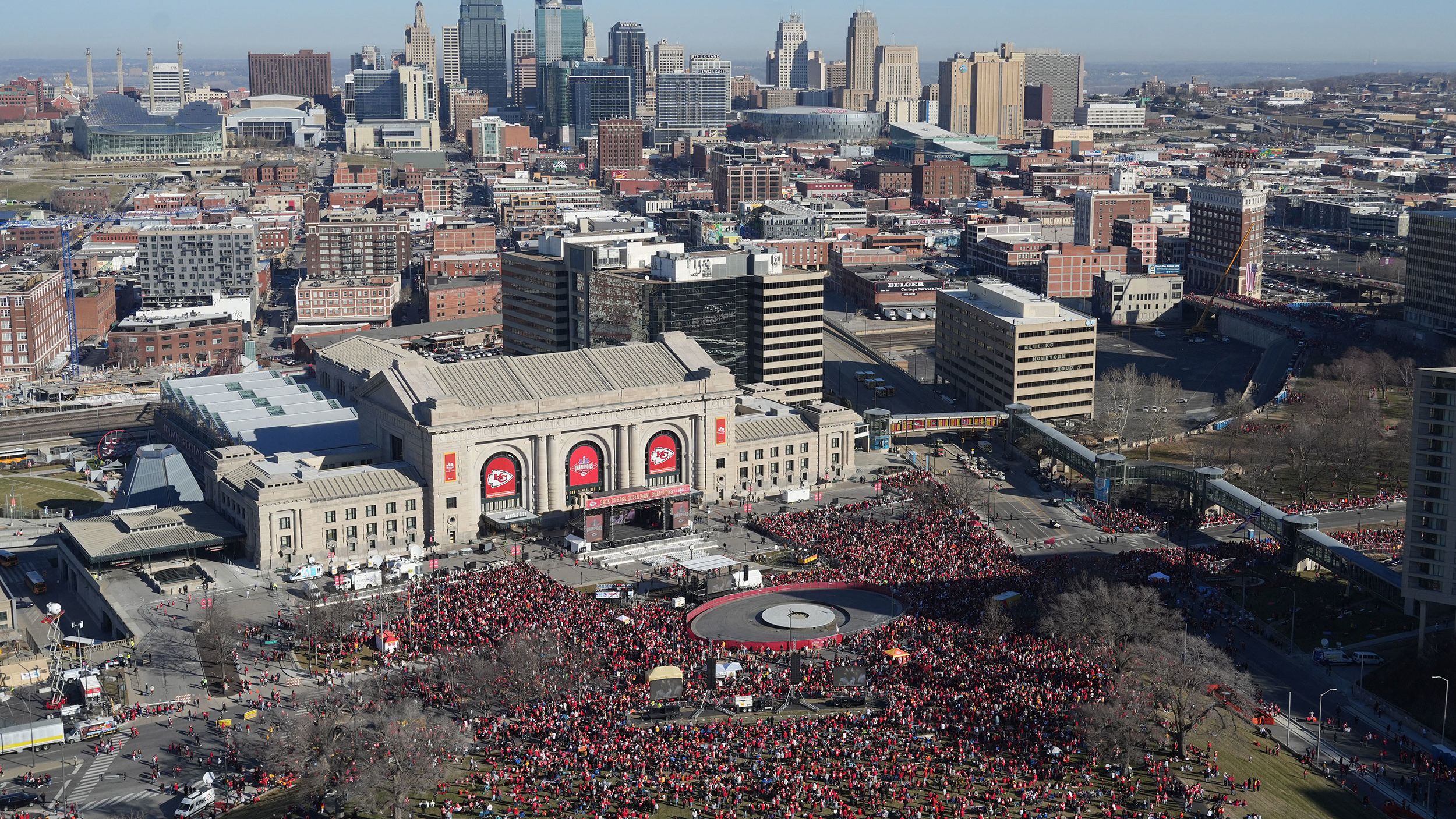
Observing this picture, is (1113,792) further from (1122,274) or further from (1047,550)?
(1122,274)

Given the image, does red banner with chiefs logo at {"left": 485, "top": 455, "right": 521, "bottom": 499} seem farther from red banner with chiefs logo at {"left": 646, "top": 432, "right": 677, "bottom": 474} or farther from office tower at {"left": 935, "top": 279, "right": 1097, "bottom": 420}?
office tower at {"left": 935, "top": 279, "right": 1097, "bottom": 420}

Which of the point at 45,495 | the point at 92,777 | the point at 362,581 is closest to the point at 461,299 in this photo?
the point at 45,495

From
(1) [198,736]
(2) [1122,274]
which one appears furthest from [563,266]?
(2) [1122,274]

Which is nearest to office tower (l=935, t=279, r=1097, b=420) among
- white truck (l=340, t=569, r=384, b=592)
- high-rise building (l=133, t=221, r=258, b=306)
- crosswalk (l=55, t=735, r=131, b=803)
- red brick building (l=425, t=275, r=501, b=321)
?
white truck (l=340, t=569, r=384, b=592)

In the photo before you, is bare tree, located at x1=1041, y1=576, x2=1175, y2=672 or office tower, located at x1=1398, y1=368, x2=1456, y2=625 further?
office tower, located at x1=1398, y1=368, x2=1456, y2=625

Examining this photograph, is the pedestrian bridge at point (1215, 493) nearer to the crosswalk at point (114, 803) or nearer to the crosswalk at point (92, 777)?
the crosswalk at point (114, 803)

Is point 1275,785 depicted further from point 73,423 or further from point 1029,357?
point 73,423
